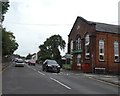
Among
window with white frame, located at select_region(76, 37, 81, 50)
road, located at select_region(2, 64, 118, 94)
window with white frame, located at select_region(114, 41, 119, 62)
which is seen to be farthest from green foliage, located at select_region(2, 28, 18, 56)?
road, located at select_region(2, 64, 118, 94)

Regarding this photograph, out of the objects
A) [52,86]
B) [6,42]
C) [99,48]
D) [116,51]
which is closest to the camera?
[52,86]

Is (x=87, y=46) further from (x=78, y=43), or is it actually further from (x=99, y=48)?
(x=78, y=43)

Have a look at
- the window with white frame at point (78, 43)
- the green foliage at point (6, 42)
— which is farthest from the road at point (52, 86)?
the window with white frame at point (78, 43)

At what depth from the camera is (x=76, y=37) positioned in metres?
57.7

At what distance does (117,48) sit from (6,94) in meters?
39.1

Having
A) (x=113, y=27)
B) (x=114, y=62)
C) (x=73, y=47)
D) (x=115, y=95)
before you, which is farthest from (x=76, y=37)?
(x=115, y=95)

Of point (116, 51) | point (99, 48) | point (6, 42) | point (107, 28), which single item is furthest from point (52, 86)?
point (107, 28)

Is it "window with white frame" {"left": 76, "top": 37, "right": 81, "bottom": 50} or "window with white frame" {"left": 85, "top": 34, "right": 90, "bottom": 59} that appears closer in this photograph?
"window with white frame" {"left": 85, "top": 34, "right": 90, "bottom": 59}

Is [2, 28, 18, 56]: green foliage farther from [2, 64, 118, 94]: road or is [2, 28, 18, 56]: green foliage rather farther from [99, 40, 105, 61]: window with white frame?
[2, 64, 118, 94]: road

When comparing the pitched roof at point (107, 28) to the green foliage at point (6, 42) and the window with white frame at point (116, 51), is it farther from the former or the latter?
the green foliage at point (6, 42)

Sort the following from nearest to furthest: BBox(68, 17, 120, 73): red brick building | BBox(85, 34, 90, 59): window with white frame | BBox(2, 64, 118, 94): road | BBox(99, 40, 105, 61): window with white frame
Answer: BBox(2, 64, 118, 94): road < BBox(68, 17, 120, 73): red brick building < BBox(99, 40, 105, 61): window with white frame < BBox(85, 34, 90, 59): window with white frame

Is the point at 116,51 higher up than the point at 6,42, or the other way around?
the point at 6,42

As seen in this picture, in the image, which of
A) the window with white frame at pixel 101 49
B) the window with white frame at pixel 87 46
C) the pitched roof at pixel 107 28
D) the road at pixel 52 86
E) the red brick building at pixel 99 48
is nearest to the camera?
the road at pixel 52 86

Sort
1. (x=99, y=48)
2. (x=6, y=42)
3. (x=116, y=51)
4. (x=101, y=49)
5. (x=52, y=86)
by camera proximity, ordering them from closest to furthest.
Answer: (x=52, y=86)
(x=99, y=48)
(x=101, y=49)
(x=116, y=51)
(x=6, y=42)
